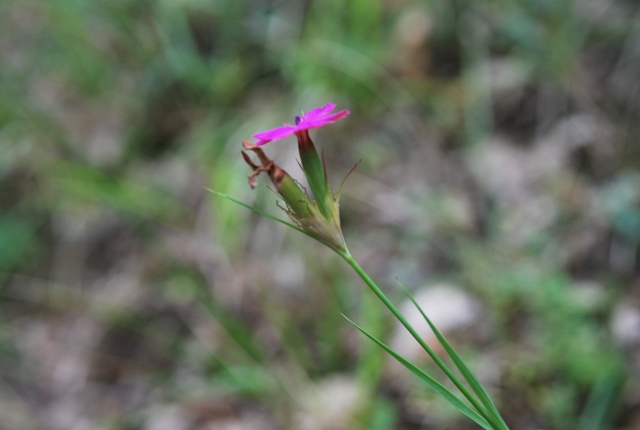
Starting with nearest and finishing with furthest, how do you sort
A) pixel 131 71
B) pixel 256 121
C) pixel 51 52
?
pixel 256 121 < pixel 131 71 < pixel 51 52

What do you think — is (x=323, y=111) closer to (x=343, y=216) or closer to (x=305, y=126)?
(x=305, y=126)

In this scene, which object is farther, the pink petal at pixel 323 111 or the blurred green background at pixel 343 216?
the blurred green background at pixel 343 216

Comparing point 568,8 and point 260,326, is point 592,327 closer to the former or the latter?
point 260,326

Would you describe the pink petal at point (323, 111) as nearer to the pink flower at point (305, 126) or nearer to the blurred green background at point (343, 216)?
the pink flower at point (305, 126)

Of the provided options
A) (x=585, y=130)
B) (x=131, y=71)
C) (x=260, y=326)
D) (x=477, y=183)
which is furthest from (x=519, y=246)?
(x=131, y=71)

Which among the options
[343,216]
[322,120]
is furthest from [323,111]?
[343,216]

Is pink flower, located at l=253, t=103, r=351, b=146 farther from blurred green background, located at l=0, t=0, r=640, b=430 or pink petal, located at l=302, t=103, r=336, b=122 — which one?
blurred green background, located at l=0, t=0, r=640, b=430

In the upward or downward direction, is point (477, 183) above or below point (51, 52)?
below

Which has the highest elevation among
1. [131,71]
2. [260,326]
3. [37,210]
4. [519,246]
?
[131,71]

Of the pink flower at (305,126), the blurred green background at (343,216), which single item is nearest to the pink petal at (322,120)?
the pink flower at (305,126)
